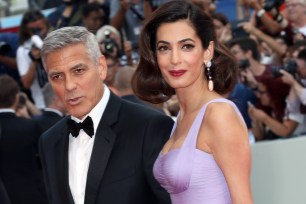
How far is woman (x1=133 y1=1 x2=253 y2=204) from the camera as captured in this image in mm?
2887

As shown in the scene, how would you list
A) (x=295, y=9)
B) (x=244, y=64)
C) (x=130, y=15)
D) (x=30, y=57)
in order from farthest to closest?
(x=130, y=15) → (x=30, y=57) → (x=295, y=9) → (x=244, y=64)

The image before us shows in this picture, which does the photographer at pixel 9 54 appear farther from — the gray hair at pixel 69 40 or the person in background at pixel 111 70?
the gray hair at pixel 69 40

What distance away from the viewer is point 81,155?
3434 millimetres


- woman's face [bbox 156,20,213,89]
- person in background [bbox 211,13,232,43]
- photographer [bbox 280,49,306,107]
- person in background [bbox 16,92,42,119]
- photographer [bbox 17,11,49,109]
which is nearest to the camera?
woman's face [bbox 156,20,213,89]

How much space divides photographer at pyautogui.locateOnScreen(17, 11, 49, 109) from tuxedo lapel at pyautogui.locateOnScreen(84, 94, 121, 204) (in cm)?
447

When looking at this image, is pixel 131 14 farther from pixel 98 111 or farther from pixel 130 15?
pixel 98 111

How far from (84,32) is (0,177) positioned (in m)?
3.10

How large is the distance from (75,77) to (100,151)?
0.35 metres

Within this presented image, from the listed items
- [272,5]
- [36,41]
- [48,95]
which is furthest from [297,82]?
[36,41]

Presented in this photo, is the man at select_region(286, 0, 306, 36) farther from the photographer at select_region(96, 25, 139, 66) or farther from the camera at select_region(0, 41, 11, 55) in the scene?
the camera at select_region(0, 41, 11, 55)

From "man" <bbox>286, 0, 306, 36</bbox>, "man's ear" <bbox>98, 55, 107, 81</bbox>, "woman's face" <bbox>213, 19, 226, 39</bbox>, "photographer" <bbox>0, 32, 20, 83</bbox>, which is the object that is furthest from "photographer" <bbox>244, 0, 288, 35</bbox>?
"man's ear" <bbox>98, 55, 107, 81</bbox>

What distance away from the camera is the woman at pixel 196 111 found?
289cm

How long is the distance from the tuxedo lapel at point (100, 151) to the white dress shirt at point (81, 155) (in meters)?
0.04

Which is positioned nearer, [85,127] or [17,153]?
[85,127]
